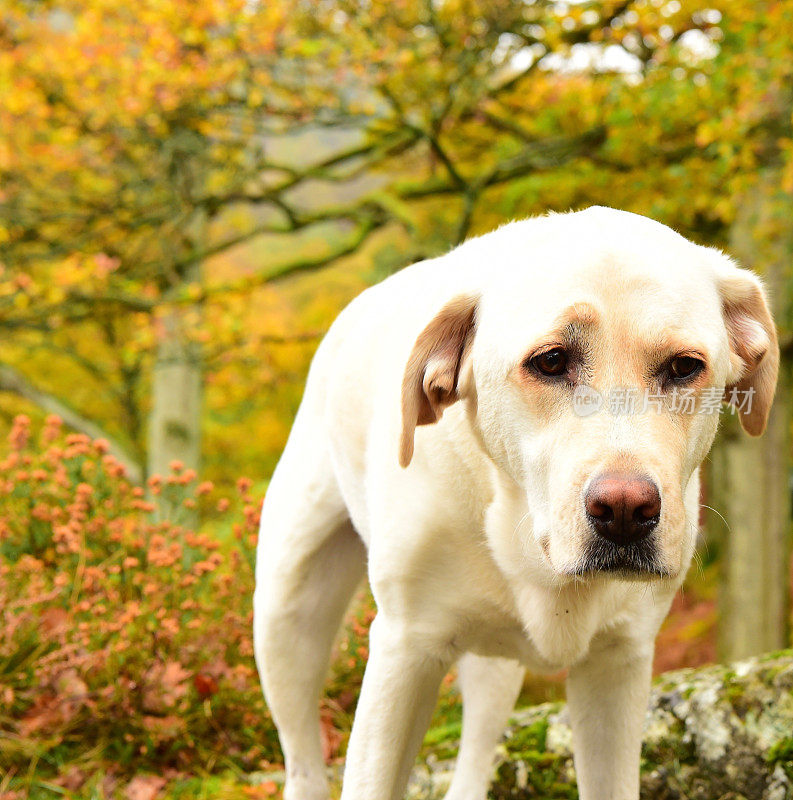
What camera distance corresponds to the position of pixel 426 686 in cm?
238

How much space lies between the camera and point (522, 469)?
2021 millimetres

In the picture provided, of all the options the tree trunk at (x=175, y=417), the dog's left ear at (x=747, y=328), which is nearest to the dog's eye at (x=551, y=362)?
the dog's left ear at (x=747, y=328)

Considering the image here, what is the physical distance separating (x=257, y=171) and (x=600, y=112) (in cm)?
337

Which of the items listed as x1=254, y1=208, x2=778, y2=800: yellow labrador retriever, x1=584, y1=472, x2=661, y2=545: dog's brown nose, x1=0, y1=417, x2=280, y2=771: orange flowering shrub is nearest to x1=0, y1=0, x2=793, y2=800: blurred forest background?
x1=0, y1=417, x2=280, y2=771: orange flowering shrub

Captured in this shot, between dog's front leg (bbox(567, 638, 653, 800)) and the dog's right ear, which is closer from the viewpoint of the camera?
the dog's right ear

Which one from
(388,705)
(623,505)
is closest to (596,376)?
(623,505)

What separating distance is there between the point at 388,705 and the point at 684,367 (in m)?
1.08

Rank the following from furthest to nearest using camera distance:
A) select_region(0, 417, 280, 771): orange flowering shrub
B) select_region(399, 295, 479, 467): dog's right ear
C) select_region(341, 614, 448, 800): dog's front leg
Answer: select_region(0, 417, 280, 771): orange flowering shrub → select_region(341, 614, 448, 800): dog's front leg → select_region(399, 295, 479, 467): dog's right ear

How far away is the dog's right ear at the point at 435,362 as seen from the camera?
2.11 m

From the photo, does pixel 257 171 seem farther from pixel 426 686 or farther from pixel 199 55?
pixel 426 686

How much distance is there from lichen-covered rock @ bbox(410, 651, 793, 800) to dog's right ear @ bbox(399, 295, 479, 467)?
1828 mm

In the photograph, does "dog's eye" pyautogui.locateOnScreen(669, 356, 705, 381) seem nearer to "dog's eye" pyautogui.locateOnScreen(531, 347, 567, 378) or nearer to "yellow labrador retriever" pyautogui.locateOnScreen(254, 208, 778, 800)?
"yellow labrador retriever" pyautogui.locateOnScreen(254, 208, 778, 800)

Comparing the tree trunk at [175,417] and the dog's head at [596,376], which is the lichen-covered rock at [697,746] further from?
the tree trunk at [175,417]

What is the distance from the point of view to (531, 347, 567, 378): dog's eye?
190 centimetres
